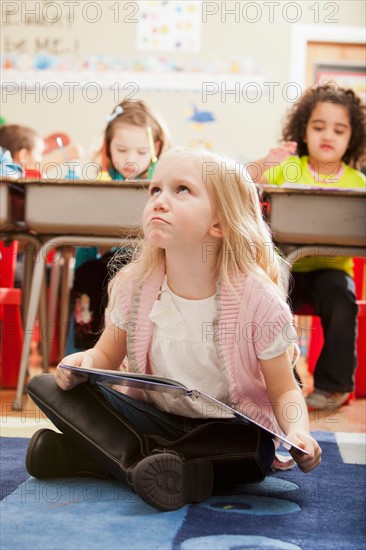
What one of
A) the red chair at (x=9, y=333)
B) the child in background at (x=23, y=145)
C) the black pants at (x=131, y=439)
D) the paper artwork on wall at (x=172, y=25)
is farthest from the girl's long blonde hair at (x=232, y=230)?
the paper artwork on wall at (x=172, y=25)

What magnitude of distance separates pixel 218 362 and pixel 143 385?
7.1 inches

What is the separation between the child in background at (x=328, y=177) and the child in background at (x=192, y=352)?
0.83 metres

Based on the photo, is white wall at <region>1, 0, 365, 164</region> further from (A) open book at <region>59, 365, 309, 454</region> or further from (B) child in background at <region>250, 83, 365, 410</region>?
(A) open book at <region>59, 365, 309, 454</region>

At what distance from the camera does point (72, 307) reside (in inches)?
85.5

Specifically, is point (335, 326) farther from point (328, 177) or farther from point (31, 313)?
point (31, 313)

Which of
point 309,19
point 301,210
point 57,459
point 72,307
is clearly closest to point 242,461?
point 57,459

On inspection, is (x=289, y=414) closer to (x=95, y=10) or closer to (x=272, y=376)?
(x=272, y=376)

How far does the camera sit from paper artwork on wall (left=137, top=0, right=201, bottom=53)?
14.6 feet

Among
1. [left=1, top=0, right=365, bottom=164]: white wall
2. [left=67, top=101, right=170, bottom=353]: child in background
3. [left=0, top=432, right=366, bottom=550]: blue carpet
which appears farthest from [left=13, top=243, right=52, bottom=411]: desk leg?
[left=1, top=0, right=365, bottom=164]: white wall

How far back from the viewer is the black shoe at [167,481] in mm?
860

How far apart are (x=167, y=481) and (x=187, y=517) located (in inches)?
1.8

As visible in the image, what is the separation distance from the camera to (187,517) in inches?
34.1

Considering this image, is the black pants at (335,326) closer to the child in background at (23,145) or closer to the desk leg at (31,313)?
the desk leg at (31,313)

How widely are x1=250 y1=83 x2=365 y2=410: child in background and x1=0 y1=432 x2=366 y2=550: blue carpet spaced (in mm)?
819
